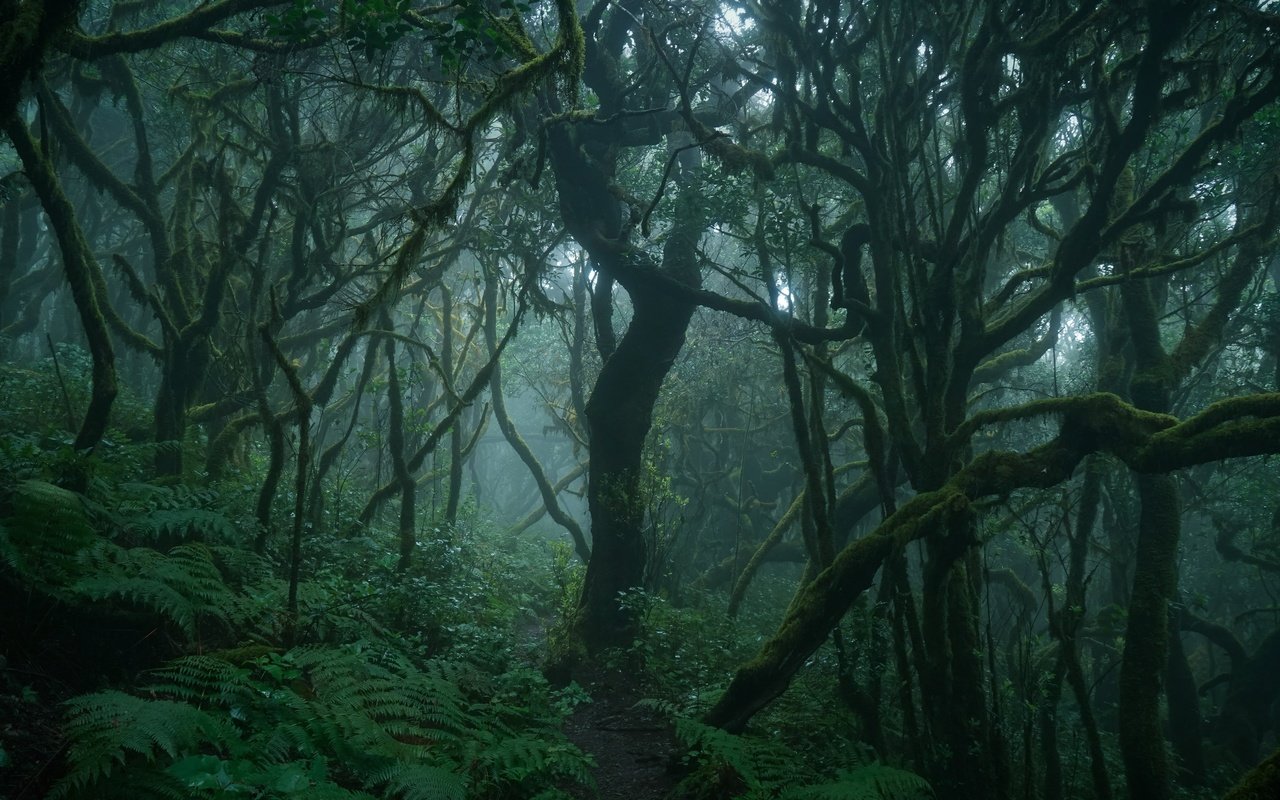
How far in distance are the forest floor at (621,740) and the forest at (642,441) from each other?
4 centimetres

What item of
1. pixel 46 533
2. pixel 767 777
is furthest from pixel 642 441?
pixel 46 533

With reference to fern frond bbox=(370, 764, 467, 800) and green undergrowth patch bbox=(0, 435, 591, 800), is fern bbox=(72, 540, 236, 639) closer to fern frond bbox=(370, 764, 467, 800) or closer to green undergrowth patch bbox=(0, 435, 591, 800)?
green undergrowth patch bbox=(0, 435, 591, 800)

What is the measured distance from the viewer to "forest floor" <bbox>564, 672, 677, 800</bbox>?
5.65 metres

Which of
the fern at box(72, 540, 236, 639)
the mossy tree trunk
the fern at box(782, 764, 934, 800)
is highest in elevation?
the mossy tree trunk

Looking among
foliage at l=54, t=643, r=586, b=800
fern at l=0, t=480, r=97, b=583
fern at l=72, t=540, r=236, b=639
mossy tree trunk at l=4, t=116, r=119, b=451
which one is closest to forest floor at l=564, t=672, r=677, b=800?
foliage at l=54, t=643, r=586, b=800

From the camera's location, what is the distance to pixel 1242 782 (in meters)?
2.82

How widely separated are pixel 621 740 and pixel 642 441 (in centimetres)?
394

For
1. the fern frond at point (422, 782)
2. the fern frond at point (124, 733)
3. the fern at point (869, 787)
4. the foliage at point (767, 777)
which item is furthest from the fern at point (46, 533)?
the fern at point (869, 787)

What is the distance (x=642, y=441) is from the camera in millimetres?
9852

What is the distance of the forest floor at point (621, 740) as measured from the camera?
5652 millimetres

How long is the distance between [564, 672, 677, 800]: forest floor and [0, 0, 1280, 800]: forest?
43 mm

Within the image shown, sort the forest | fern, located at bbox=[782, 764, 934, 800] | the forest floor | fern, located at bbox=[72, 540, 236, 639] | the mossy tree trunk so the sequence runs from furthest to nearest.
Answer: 1. the mossy tree trunk
2. the forest floor
3. the forest
4. fern, located at bbox=[72, 540, 236, 639]
5. fern, located at bbox=[782, 764, 934, 800]

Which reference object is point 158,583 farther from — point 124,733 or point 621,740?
point 621,740

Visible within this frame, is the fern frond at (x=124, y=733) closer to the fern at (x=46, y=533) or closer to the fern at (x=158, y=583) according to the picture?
the fern at (x=158, y=583)
